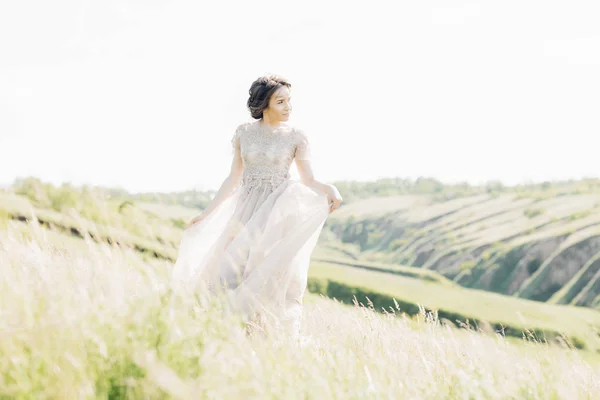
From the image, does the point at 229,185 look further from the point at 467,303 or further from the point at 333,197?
the point at 467,303

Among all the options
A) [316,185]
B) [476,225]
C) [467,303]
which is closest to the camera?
[316,185]

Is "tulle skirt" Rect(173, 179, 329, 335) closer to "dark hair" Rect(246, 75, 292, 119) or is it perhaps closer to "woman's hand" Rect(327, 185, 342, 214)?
"woman's hand" Rect(327, 185, 342, 214)

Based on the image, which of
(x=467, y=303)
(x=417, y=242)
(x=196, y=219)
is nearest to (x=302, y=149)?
(x=196, y=219)

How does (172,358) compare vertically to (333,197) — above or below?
below

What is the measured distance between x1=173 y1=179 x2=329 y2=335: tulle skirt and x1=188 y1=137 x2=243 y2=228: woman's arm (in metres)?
0.06

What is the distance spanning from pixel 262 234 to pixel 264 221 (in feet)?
0.45

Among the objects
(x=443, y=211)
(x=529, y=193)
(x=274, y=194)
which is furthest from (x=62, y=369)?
(x=443, y=211)

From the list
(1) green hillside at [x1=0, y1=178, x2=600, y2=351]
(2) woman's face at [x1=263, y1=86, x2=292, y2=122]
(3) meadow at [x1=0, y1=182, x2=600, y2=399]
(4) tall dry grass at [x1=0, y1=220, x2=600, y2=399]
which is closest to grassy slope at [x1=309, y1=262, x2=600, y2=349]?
(1) green hillside at [x1=0, y1=178, x2=600, y2=351]

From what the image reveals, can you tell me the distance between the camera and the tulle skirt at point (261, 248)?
506cm

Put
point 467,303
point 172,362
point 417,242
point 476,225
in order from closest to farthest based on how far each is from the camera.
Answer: point 172,362 < point 467,303 < point 476,225 < point 417,242

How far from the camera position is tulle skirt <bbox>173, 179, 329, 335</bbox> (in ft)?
16.6

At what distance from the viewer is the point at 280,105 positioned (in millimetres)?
5633

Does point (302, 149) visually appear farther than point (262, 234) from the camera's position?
Yes

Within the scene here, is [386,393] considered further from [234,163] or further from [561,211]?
[561,211]
